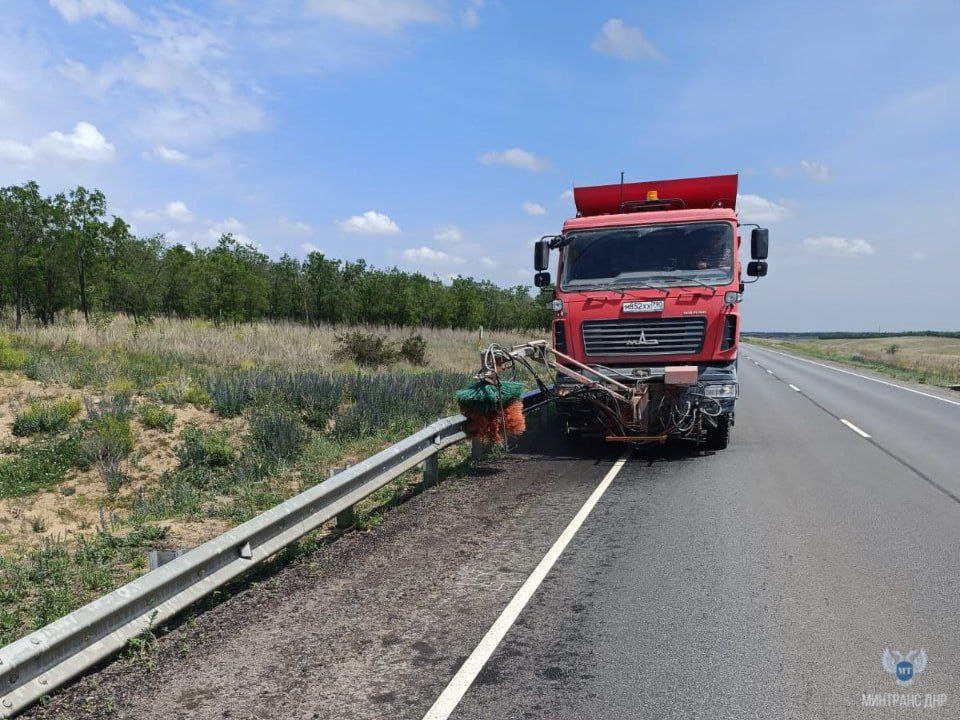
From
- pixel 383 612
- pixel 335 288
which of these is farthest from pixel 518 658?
pixel 335 288

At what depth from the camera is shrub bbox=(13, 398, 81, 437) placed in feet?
35.9

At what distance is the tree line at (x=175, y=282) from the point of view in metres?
22.2

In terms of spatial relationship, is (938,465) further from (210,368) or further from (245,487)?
(210,368)

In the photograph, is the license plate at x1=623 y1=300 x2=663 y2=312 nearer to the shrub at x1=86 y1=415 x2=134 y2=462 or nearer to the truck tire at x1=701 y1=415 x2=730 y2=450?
the truck tire at x1=701 y1=415 x2=730 y2=450

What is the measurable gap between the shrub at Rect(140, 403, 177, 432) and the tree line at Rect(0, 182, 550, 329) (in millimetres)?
12549

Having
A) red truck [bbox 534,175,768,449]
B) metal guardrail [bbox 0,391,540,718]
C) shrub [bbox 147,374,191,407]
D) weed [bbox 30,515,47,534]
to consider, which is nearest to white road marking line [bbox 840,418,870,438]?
red truck [bbox 534,175,768,449]

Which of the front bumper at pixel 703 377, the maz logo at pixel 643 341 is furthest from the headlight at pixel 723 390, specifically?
the maz logo at pixel 643 341

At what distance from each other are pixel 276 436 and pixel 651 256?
19.9ft

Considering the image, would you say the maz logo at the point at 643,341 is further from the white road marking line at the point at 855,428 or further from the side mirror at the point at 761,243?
the white road marking line at the point at 855,428

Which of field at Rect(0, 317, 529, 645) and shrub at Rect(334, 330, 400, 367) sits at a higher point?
shrub at Rect(334, 330, 400, 367)

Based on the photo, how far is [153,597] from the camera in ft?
13.8

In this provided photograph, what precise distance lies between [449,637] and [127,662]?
1.77 m

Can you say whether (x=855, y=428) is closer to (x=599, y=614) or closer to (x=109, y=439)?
(x=599, y=614)

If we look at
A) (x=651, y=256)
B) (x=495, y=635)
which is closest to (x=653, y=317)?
(x=651, y=256)
